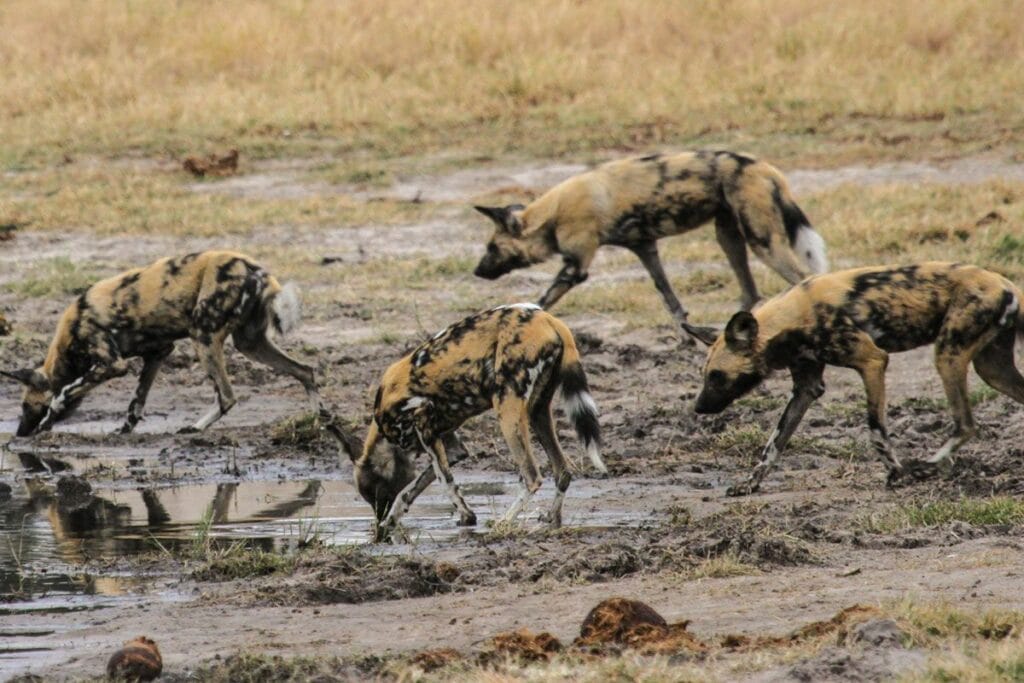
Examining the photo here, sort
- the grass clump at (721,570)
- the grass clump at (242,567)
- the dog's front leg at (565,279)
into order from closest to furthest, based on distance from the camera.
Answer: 1. the grass clump at (721,570)
2. the grass clump at (242,567)
3. the dog's front leg at (565,279)

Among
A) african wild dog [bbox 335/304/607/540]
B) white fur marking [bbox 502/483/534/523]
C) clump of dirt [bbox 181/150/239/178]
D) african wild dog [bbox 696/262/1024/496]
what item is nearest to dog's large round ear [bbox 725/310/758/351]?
african wild dog [bbox 696/262/1024/496]

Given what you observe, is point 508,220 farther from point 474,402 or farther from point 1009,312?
point 1009,312

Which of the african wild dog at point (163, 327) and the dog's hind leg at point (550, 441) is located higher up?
the dog's hind leg at point (550, 441)

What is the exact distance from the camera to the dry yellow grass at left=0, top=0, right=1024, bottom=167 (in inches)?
659

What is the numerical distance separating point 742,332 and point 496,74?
1131 cm

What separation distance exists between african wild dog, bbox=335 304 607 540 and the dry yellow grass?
9.10 meters

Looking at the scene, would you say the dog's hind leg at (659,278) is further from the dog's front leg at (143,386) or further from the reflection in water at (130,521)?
the reflection in water at (130,521)

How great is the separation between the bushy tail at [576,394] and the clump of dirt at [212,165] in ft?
31.1

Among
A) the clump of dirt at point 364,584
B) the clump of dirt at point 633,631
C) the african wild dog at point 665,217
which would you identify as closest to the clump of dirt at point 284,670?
the clump of dirt at point 633,631

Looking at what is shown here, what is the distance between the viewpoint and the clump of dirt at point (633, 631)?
188 inches

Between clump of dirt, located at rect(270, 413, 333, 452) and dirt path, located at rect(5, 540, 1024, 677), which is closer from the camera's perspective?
dirt path, located at rect(5, 540, 1024, 677)

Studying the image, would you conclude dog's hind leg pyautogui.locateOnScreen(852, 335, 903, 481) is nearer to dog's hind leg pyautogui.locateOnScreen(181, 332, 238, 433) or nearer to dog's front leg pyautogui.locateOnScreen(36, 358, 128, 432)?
dog's hind leg pyautogui.locateOnScreen(181, 332, 238, 433)

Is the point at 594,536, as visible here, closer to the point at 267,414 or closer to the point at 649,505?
the point at 649,505

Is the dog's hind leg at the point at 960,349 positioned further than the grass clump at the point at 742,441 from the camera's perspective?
No
